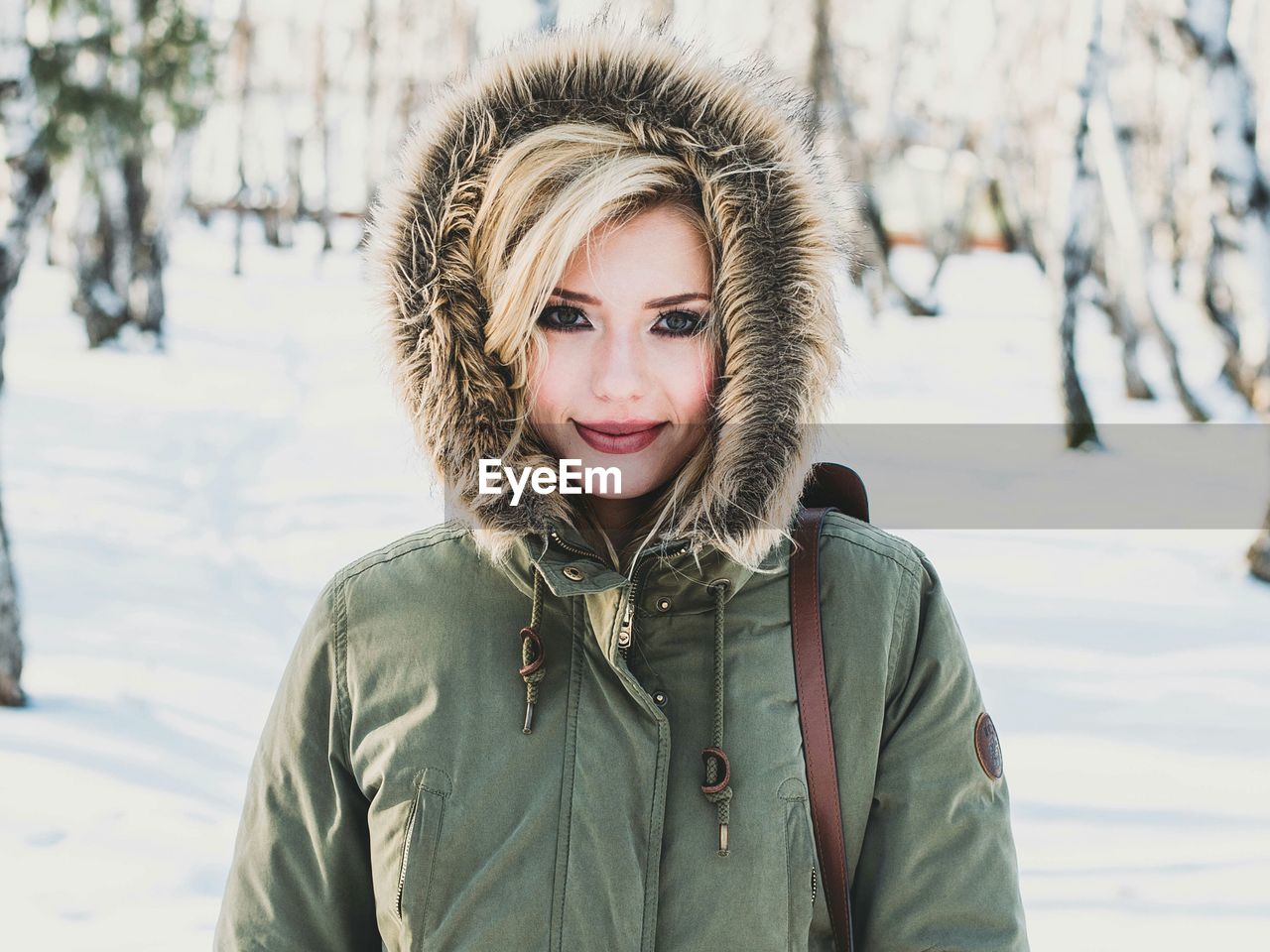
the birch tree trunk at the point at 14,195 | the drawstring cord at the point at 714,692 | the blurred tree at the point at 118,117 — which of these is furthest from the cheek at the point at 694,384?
the blurred tree at the point at 118,117

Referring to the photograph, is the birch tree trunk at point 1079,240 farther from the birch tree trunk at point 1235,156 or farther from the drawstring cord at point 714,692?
the drawstring cord at point 714,692

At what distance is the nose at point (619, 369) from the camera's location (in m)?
1.46

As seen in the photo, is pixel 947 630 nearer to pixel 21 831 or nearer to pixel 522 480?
pixel 522 480

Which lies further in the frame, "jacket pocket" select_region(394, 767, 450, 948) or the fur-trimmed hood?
the fur-trimmed hood

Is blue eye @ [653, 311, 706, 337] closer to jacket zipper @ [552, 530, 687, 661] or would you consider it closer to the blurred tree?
jacket zipper @ [552, 530, 687, 661]

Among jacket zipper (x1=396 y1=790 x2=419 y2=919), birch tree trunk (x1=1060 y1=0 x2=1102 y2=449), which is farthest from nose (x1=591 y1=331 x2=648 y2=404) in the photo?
birch tree trunk (x1=1060 y1=0 x2=1102 y2=449)

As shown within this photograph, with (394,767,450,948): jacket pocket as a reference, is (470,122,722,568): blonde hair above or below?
above

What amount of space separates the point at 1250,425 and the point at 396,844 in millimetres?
11685

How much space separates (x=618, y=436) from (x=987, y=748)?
568mm

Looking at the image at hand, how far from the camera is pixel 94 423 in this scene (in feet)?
36.2

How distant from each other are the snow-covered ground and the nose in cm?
30

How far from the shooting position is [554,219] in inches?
56.2

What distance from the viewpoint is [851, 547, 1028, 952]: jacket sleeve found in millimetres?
1395

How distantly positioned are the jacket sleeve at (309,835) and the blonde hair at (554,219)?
1.25 ft
